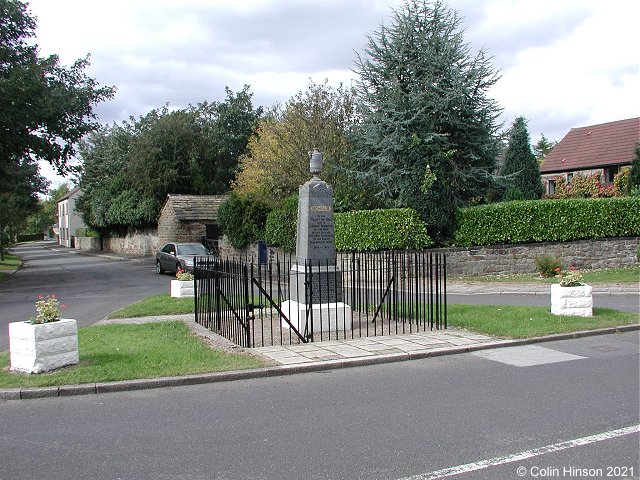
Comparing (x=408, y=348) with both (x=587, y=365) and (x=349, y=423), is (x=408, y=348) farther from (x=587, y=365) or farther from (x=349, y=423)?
(x=349, y=423)

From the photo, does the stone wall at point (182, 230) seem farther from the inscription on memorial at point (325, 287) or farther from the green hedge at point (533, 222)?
the inscription on memorial at point (325, 287)

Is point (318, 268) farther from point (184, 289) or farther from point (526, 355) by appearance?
point (184, 289)

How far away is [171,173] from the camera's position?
4000 centimetres

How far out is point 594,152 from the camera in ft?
125

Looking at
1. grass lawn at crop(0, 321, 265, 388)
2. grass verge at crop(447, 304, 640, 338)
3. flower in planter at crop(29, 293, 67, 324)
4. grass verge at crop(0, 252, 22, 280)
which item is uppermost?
flower in planter at crop(29, 293, 67, 324)

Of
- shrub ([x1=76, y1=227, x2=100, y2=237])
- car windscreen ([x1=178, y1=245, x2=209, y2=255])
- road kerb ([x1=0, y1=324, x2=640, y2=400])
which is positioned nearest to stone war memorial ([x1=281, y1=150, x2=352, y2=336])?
road kerb ([x1=0, y1=324, x2=640, y2=400])

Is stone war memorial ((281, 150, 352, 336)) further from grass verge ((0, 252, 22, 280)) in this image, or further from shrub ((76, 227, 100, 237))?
shrub ((76, 227, 100, 237))

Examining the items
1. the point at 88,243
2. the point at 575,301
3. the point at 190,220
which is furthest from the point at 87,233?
the point at 575,301

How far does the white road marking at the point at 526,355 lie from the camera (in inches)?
330

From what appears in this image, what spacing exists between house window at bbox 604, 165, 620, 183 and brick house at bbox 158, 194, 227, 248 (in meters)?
23.4

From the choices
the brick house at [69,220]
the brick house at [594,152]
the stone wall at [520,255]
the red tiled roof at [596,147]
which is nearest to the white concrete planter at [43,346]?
the stone wall at [520,255]

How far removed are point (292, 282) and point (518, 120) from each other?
2478cm

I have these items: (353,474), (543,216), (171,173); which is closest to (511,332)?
(353,474)

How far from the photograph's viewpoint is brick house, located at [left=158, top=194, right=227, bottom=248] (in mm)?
35844
